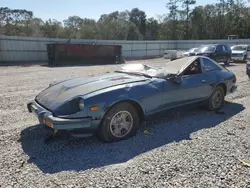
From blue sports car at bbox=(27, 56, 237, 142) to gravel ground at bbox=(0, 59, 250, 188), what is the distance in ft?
1.17

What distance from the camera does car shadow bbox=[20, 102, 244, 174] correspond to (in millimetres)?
3145

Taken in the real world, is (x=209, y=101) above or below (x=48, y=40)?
below

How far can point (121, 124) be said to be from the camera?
3.81 meters

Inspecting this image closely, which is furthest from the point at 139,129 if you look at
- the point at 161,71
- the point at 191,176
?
the point at 191,176

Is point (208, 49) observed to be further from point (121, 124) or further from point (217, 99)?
point (121, 124)

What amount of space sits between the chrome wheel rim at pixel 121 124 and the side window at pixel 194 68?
1775mm

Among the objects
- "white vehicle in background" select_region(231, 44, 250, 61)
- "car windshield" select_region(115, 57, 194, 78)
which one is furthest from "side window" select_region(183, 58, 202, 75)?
"white vehicle in background" select_region(231, 44, 250, 61)

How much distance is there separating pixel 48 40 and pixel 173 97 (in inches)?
771

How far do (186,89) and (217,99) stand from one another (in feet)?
4.59

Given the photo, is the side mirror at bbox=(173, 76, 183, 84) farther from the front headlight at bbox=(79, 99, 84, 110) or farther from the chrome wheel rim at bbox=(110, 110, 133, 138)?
the front headlight at bbox=(79, 99, 84, 110)

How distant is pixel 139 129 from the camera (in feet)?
14.2

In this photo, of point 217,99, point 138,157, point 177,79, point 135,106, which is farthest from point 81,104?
point 217,99

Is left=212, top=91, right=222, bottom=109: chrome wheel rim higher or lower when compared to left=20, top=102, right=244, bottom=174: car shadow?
higher

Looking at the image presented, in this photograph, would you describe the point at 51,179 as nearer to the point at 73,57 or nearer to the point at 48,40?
the point at 73,57
